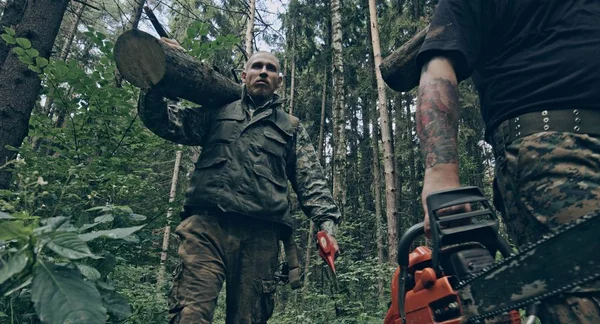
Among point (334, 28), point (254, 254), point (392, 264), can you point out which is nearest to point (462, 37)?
point (254, 254)

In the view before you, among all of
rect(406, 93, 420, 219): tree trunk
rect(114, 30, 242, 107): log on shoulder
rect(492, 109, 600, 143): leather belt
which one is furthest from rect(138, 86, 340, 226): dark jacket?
rect(406, 93, 420, 219): tree trunk

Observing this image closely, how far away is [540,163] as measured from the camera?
4.44ft

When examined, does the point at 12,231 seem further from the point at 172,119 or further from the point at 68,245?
the point at 172,119

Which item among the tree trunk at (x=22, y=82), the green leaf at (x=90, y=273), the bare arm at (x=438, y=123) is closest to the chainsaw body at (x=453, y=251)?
the bare arm at (x=438, y=123)

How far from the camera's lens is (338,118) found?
38.7 ft

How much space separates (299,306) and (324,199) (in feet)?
22.4

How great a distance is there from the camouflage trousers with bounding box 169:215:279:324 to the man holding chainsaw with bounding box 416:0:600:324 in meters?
2.00

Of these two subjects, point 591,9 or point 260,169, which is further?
point 260,169

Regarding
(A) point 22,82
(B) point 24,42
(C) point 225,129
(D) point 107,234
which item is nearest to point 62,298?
(D) point 107,234

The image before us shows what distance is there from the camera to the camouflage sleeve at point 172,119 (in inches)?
123

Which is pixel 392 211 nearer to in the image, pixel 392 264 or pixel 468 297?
pixel 392 264

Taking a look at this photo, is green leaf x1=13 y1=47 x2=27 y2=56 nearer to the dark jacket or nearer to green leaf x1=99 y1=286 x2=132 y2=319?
the dark jacket

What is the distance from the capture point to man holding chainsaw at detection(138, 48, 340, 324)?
9.84ft

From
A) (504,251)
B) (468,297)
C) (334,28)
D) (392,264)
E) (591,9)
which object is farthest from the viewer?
(334,28)
